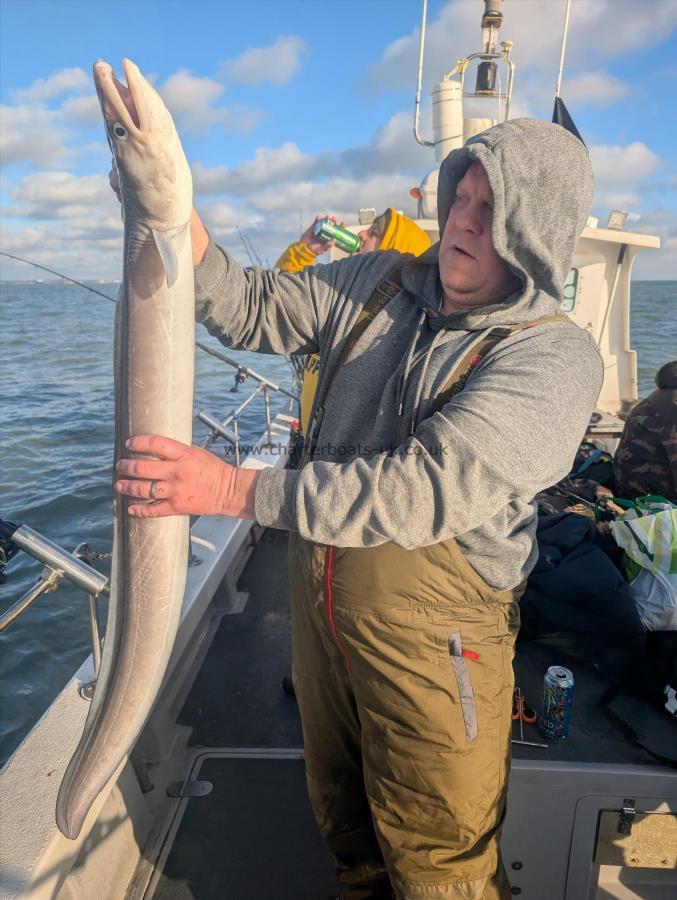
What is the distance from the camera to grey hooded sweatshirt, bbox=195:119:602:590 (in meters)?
1.32

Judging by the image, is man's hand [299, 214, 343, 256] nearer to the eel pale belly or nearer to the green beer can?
the green beer can

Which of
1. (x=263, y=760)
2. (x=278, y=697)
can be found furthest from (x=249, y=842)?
(x=278, y=697)

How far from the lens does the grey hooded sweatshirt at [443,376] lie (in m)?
1.32

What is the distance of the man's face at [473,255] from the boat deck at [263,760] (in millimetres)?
1959

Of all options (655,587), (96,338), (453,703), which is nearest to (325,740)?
(453,703)

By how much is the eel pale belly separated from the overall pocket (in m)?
0.87

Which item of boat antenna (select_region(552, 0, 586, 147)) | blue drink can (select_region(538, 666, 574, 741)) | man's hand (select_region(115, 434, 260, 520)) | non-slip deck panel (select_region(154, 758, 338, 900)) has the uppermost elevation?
boat antenna (select_region(552, 0, 586, 147))

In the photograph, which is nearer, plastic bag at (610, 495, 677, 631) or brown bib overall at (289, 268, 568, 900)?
brown bib overall at (289, 268, 568, 900)

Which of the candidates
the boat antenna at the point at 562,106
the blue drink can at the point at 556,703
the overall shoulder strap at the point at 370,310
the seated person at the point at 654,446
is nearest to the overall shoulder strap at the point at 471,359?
the overall shoulder strap at the point at 370,310

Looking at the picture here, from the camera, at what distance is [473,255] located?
1.66 m

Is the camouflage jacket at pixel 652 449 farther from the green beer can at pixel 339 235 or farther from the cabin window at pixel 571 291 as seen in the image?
the cabin window at pixel 571 291

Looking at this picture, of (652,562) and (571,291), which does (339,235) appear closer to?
(652,562)

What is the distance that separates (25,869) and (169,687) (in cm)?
143

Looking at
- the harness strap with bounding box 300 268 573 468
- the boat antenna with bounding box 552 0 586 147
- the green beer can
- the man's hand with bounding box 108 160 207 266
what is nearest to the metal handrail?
the harness strap with bounding box 300 268 573 468
